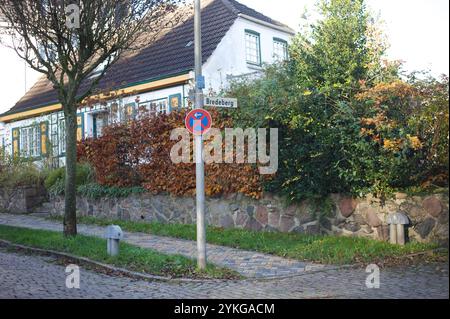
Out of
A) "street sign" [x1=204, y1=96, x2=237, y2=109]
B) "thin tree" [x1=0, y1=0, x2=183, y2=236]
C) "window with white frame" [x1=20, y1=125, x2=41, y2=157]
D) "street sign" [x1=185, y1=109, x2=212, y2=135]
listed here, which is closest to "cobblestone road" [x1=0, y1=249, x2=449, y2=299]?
"street sign" [x1=185, y1=109, x2=212, y2=135]

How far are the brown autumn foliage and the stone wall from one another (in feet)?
1.14

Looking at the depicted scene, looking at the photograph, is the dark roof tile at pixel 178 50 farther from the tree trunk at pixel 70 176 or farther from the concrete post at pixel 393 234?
the concrete post at pixel 393 234

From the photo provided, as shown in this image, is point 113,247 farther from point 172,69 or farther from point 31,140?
point 31,140

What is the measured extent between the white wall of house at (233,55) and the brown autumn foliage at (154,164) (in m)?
4.61

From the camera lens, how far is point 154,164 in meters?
14.3

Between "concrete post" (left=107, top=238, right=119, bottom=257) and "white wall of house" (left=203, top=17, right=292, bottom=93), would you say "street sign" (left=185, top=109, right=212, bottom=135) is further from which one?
"white wall of house" (left=203, top=17, right=292, bottom=93)

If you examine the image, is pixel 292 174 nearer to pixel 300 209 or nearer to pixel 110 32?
pixel 300 209

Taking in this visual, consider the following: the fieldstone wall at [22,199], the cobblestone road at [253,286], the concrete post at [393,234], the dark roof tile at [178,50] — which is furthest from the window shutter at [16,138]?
the concrete post at [393,234]

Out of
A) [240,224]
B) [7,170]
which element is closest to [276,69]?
[240,224]

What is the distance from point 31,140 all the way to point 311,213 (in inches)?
710

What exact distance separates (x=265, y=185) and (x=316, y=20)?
13.6 feet

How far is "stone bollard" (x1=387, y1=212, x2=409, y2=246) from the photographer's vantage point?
31.6 ft

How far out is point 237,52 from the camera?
2086 centimetres

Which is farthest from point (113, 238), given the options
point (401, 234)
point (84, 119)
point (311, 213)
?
point (84, 119)
